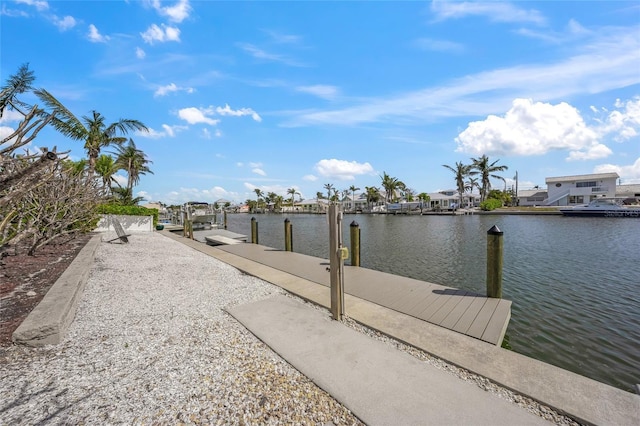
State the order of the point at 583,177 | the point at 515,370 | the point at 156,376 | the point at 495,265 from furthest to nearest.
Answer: the point at 583,177 < the point at 495,265 < the point at 515,370 < the point at 156,376

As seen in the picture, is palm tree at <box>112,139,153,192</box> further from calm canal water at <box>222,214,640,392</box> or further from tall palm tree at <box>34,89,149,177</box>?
calm canal water at <box>222,214,640,392</box>

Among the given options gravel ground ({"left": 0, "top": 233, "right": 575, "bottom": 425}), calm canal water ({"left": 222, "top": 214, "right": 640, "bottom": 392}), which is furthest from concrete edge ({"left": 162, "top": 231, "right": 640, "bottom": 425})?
calm canal water ({"left": 222, "top": 214, "right": 640, "bottom": 392})

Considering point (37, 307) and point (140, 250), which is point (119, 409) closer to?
point (37, 307)

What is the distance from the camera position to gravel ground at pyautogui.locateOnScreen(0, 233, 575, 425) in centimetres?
223

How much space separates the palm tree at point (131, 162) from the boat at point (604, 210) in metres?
50.3

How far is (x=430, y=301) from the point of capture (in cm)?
500

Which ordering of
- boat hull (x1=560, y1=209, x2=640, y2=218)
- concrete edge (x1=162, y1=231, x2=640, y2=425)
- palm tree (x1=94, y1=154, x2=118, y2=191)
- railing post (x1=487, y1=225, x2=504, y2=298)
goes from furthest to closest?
boat hull (x1=560, y1=209, x2=640, y2=218) < palm tree (x1=94, y1=154, x2=118, y2=191) < railing post (x1=487, y1=225, x2=504, y2=298) < concrete edge (x1=162, y1=231, x2=640, y2=425)

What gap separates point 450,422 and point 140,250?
1071 centimetres

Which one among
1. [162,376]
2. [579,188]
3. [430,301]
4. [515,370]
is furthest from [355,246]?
[579,188]

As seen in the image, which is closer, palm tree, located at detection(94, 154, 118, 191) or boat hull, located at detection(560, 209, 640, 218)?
palm tree, located at detection(94, 154, 118, 191)

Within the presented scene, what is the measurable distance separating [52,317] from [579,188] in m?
66.2

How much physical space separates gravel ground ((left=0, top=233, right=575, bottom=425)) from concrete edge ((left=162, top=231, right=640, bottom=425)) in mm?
146

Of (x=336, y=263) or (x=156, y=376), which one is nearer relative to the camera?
(x=156, y=376)

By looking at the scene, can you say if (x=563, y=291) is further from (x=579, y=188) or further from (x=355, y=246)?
(x=579, y=188)
